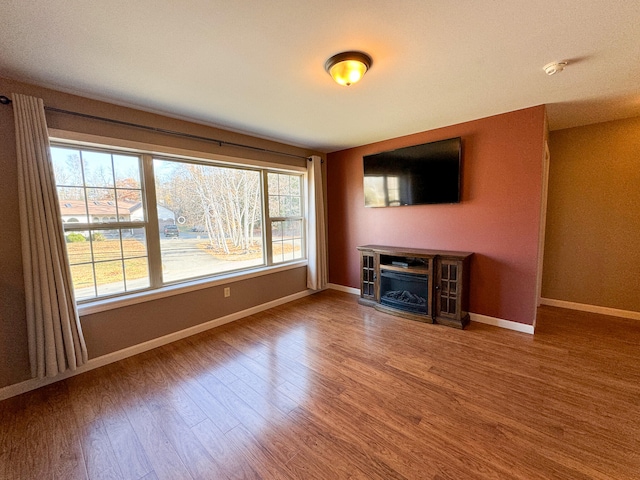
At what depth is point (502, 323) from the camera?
9.66 ft

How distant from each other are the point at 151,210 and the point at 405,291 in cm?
315

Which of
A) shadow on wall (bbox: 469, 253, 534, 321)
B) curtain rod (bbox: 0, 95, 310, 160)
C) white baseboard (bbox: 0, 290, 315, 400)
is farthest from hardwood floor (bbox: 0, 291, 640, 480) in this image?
curtain rod (bbox: 0, 95, 310, 160)

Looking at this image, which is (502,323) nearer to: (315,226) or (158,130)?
(315,226)

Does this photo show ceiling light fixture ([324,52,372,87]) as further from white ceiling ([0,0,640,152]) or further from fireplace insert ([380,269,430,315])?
fireplace insert ([380,269,430,315])

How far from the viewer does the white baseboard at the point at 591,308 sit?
3.10m

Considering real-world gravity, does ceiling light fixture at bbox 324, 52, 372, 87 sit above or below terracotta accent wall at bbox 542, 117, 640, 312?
above

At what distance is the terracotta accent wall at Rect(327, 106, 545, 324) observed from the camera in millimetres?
2682

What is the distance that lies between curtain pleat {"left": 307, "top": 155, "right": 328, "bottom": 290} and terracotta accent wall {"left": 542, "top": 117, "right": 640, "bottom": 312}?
10.5ft

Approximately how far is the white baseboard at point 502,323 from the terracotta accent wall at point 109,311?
2.74 meters

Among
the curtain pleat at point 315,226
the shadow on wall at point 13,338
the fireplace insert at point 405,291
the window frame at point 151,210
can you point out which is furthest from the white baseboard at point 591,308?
the shadow on wall at point 13,338

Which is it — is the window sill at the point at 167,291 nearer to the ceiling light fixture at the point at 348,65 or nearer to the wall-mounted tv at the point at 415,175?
the wall-mounted tv at the point at 415,175

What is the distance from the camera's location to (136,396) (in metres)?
1.93

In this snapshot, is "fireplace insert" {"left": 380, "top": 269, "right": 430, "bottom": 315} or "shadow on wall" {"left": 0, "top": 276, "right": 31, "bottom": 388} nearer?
"shadow on wall" {"left": 0, "top": 276, "right": 31, "bottom": 388}

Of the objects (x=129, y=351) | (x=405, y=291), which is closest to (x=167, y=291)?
(x=129, y=351)
